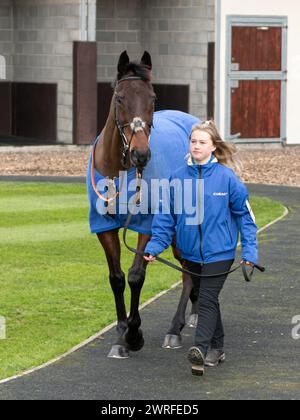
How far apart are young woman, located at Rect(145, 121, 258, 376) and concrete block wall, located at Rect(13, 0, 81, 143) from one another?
62.1 feet

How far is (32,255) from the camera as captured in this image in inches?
550

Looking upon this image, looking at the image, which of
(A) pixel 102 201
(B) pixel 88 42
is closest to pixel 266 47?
(B) pixel 88 42

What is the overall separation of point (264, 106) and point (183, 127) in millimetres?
18127

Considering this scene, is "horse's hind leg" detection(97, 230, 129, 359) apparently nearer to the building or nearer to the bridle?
the bridle

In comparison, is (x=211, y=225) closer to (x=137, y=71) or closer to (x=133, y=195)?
(x=133, y=195)

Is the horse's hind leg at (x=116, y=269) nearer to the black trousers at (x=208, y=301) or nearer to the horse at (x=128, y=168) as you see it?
the horse at (x=128, y=168)

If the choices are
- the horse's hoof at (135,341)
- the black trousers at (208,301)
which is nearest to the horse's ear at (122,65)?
the black trousers at (208,301)

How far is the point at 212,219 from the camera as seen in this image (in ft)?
28.3

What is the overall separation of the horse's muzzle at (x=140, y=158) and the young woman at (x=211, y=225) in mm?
222

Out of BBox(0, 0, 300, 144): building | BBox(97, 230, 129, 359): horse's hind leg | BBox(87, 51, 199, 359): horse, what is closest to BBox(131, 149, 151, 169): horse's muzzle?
BBox(87, 51, 199, 359): horse

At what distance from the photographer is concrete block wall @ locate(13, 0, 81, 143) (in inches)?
1087

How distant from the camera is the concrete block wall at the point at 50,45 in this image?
90.6 ft

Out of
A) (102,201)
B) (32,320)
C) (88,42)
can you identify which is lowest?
(32,320)
